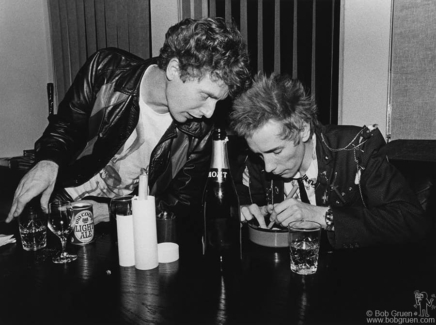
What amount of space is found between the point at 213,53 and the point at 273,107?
302 millimetres

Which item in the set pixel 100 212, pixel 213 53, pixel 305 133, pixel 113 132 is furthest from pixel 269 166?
pixel 113 132

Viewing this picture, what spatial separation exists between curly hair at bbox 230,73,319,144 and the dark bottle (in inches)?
11.1

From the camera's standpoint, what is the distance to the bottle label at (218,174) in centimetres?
126

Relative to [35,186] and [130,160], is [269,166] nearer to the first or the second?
[130,160]

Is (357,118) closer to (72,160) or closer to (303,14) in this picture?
(303,14)

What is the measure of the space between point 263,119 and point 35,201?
0.98m

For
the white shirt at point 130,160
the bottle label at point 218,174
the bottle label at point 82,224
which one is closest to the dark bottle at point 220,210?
the bottle label at point 218,174

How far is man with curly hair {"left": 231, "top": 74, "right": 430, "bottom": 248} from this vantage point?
1269mm

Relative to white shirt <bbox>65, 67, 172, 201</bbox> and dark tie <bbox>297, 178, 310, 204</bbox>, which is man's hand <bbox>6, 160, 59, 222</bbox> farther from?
dark tie <bbox>297, 178, 310, 204</bbox>

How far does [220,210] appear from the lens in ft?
4.27

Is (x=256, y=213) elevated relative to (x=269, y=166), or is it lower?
lower

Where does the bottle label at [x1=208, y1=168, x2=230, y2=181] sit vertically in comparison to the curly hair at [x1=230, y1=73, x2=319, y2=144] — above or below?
below

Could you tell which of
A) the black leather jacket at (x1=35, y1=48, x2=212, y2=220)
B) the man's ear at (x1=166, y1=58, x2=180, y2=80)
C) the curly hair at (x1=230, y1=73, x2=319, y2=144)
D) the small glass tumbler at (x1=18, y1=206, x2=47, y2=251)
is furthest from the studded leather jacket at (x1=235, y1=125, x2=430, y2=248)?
the small glass tumbler at (x1=18, y1=206, x2=47, y2=251)

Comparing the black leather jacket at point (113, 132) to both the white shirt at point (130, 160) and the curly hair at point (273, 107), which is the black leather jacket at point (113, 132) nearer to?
the white shirt at point (130, 160)
